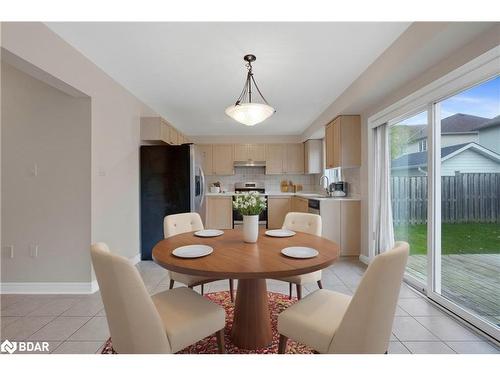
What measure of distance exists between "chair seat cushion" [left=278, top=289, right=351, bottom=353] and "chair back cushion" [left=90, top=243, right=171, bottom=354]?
1.91ft

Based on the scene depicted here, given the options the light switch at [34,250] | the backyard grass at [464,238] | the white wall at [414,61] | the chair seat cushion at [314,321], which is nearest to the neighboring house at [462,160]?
the backyard grass at [464,238]

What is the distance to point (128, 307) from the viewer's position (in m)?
1.03

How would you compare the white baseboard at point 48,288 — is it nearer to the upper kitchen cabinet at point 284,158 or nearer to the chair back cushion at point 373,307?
the chair back cushion at point 373,307

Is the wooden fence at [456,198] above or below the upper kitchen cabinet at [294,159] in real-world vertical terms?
below

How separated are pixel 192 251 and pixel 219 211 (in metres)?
3.99

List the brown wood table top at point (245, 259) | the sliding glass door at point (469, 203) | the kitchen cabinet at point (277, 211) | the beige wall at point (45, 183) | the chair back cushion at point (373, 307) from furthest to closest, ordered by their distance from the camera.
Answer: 1. the kitchen cabinet at point (277, 211)
2. the beige wall at point (45, 183)
3. the sliding glass door at point (469, 203)
4. the brown wood table top at point (245, 259)
5. the chair back cushion at point (373, 307)

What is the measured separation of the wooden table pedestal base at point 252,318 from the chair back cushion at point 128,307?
613 millimetres

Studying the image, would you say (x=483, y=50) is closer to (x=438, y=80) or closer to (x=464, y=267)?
(x=438, y=80)

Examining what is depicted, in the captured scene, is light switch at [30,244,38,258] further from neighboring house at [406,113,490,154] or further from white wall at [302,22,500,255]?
neighboring house at [406,113,490,154]

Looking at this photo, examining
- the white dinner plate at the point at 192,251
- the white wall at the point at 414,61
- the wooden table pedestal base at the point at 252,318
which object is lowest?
the wooden table pedestal base at the point at 252,318

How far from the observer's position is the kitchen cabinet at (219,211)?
5344 millimetres

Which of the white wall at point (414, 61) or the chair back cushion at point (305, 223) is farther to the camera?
the chair back cushion at point (305, 223)

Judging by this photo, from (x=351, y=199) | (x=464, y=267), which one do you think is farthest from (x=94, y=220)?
(x=464, y=267)

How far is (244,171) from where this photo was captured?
19.9 ft
